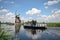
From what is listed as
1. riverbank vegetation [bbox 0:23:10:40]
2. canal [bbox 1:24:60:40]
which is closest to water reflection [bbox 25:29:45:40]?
canal [bbox 1:24:60:40]

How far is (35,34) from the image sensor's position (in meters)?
2.66

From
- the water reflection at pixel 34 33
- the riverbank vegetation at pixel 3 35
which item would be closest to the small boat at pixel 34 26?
Result: the water reflection at pixel 34 33

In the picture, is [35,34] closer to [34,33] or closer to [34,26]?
[34,33]

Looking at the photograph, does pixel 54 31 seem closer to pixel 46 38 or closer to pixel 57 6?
pixel 46 38

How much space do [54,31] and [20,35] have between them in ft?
2.28

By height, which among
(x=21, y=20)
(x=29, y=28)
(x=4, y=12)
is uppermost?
(x=4, y=12)

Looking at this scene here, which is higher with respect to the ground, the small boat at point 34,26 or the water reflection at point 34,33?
the small boat at point 34,26

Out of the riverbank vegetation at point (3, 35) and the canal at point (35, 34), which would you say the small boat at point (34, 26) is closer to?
the canal at point (35, 34)

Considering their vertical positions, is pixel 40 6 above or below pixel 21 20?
above

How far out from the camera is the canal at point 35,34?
104 inches

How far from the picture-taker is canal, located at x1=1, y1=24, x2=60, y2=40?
2650 millimetres

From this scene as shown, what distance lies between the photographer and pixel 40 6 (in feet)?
8.91

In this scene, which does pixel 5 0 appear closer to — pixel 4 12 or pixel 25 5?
pixel 4 12

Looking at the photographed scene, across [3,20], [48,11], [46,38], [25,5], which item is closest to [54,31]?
[46,38]
